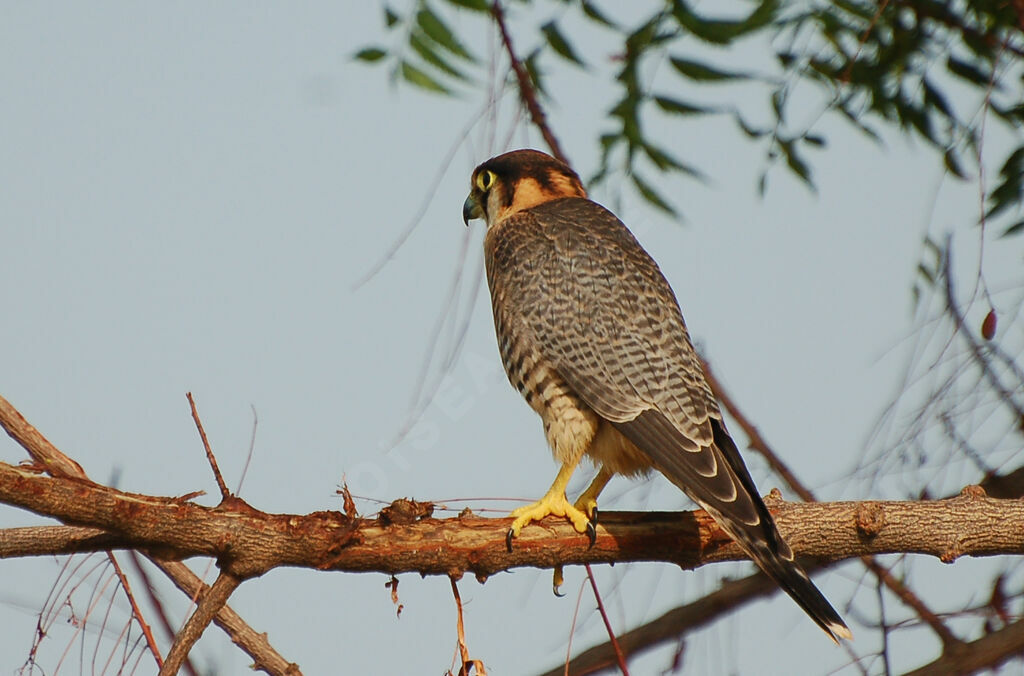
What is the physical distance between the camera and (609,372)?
3.46 meters

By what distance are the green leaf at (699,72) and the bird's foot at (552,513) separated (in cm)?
134

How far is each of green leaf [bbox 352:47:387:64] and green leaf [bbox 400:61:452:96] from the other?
3.3 inches

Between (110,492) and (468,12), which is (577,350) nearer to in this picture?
(468,12)

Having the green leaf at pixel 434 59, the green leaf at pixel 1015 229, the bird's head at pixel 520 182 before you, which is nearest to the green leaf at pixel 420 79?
the green leaf at pixel 434 59

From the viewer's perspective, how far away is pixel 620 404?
3.38 meters

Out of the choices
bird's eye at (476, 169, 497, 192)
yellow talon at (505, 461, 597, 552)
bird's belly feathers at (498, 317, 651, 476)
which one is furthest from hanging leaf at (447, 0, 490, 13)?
yellow talon at (505, 461, 597, 552)

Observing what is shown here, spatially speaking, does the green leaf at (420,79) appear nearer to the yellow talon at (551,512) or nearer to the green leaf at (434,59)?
the green leaf at (434,59)

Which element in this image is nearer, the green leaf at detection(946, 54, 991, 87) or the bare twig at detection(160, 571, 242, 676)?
the bare twig at detection(160, 571, 242, 676)

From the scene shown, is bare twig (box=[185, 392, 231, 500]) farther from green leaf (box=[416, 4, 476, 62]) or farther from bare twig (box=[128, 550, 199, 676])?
green leaf (box=[416, 4, 476, 62])

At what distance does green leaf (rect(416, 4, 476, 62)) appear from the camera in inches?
136

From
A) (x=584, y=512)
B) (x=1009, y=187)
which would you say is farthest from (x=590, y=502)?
(x=1009, y=187)

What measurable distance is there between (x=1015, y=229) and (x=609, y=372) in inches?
56.2

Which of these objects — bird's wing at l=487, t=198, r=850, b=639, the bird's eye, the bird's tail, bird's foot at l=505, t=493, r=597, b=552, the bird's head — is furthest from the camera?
the bird's eye

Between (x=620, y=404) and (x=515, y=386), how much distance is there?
0.50 metres
